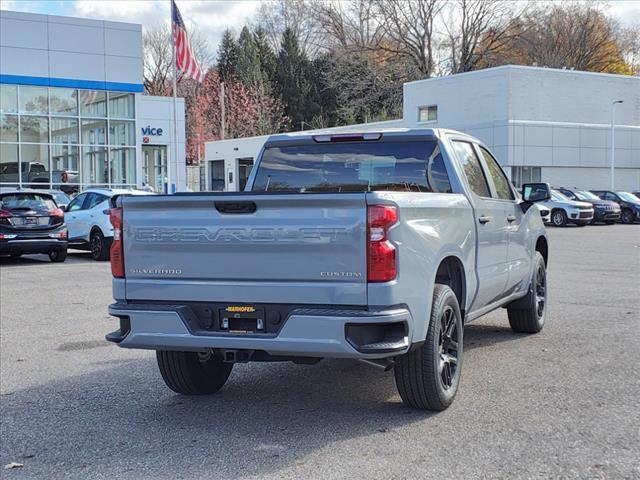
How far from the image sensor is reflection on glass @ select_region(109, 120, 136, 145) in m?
35.4

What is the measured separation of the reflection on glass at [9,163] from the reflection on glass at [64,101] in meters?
2.44

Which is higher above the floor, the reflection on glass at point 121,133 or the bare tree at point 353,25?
the bare tree at point 353,25

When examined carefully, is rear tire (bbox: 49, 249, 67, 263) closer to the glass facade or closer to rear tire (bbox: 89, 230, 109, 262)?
rear tire (bbox: 89, 230, 109, 262)

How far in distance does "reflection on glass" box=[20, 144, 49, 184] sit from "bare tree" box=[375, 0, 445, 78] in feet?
117

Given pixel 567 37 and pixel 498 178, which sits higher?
pixel 567 37

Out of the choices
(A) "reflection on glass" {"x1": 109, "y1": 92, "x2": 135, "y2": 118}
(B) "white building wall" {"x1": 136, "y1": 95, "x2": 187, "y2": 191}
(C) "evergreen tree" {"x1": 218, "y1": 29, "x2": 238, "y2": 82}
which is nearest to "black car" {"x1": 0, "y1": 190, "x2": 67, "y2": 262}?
(A) "reflection on glass" {"x1": 109, "y1": 92, "x2": 135, "y2": 118}

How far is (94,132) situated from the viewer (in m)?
35.0

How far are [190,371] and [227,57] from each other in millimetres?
73700

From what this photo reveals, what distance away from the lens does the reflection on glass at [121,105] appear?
3528 centimetres

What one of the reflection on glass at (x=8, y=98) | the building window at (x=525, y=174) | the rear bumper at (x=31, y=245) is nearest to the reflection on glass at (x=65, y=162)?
the reflection on glass at (x=8, y=98)

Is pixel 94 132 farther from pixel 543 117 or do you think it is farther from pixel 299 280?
pixel 299 280

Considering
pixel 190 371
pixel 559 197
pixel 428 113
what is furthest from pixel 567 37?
pixel 190 371

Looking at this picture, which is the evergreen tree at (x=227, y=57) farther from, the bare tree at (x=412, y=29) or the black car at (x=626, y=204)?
the black car at (x=626, y=204)

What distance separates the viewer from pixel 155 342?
5.13m
